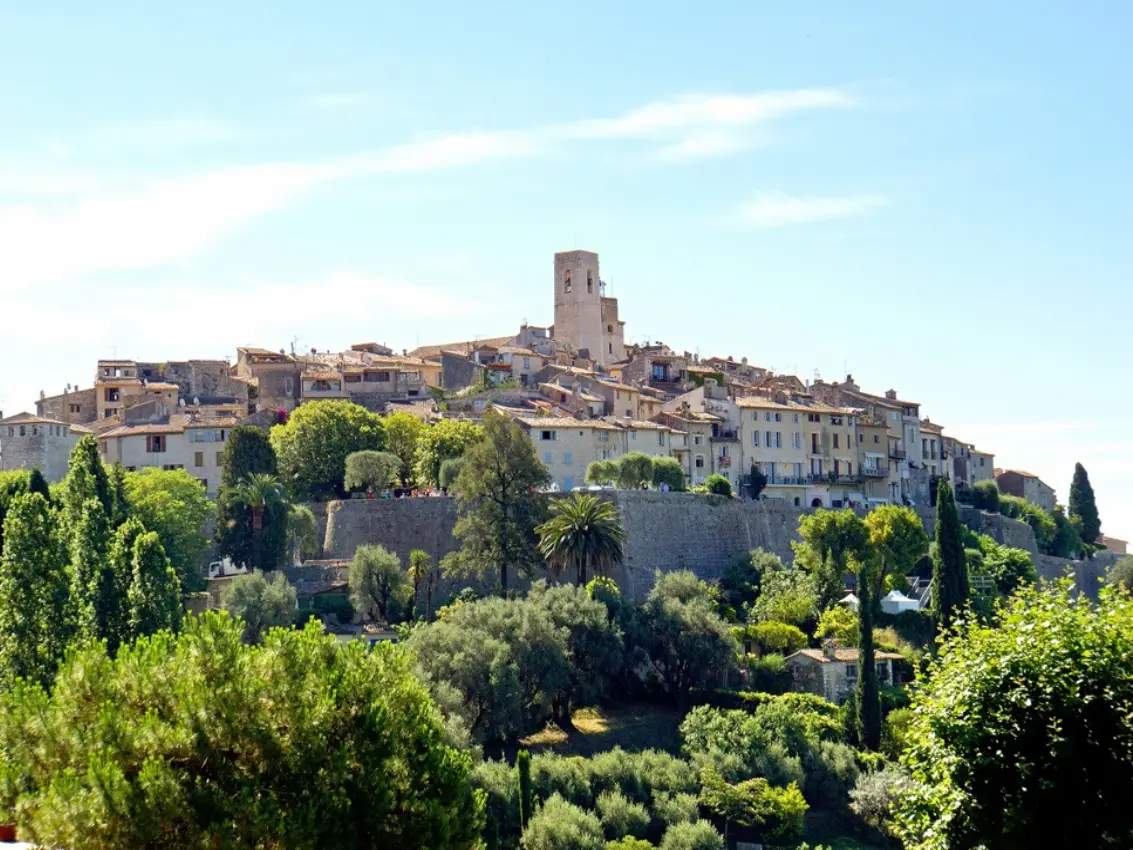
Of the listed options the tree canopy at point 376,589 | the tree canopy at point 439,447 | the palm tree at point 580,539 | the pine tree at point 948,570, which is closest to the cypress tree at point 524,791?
the palm tree at point 580,539

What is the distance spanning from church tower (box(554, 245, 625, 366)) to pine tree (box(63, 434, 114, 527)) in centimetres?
6076

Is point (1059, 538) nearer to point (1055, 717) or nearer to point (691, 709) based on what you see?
point (691, 709)

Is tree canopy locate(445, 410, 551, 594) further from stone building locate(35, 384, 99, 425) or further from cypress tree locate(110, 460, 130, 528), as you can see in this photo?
stone building locate(35, 384, 99, 425)

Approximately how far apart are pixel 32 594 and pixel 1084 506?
74217 millimetres

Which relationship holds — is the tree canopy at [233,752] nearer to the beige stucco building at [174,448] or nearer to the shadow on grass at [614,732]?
the shadow on grass at [614,732]

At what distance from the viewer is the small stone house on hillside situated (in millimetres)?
71062

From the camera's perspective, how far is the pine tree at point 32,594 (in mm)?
55531

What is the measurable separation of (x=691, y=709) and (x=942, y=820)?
36.6 m

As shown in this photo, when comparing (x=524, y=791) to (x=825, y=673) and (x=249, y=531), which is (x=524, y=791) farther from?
(x=249, y=531)

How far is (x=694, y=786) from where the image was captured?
60.8m

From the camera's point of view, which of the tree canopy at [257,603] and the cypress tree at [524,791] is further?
the tree canopy at [257,603]

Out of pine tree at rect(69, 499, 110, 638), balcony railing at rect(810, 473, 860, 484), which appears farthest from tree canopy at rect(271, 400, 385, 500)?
pine tree at rect(69, 499, 110, 638)

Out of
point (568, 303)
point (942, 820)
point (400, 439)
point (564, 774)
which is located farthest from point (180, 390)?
point (942, 820)

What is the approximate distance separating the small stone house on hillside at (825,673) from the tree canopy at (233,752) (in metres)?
36.3
